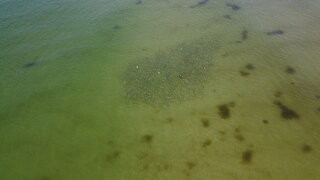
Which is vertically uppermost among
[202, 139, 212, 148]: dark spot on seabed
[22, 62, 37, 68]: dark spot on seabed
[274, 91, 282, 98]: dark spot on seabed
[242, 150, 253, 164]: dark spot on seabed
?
[22, 62, 37, 68]: dark spot on seabed

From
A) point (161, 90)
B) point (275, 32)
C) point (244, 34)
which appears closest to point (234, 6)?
point (244, 34)

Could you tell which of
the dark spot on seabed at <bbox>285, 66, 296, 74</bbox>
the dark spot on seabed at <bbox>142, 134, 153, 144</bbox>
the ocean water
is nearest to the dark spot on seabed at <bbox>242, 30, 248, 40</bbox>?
the ocean water

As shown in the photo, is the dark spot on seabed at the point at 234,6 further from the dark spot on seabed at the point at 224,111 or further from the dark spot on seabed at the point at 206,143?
the dark spot on seabed at the point at 206,143

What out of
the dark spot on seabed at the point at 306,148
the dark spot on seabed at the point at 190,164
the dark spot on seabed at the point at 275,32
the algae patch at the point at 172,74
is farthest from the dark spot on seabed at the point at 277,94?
the dark spot on seabed at the point at 190,164

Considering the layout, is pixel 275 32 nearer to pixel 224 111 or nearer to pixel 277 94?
pixel 277 94

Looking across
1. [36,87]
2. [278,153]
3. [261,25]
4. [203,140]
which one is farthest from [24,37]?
[278,153]

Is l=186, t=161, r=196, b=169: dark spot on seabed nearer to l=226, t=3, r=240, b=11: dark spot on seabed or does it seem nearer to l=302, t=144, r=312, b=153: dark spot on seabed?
l=302, t=144, r=312, b=153: dark spot on seabed
